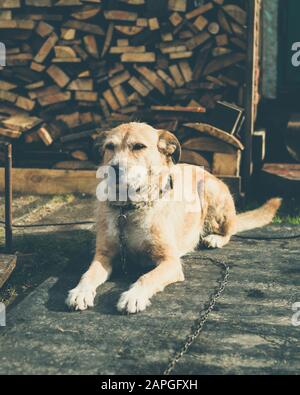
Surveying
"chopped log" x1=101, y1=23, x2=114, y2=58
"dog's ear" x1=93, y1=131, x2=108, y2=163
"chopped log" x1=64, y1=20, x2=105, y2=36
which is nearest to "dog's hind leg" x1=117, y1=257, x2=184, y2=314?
"dog's ear" x1=93, y1=131, x2=108, y2=163

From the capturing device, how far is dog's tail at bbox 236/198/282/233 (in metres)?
6.60

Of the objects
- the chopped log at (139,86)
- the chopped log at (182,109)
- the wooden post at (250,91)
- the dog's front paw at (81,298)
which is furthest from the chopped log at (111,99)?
the dog's front paw at (81,298)

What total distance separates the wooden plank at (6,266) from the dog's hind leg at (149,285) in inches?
40.7

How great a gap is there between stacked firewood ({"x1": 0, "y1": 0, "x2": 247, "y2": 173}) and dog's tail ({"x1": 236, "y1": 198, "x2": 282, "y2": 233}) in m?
1.10

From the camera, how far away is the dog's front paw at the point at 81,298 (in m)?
4.32

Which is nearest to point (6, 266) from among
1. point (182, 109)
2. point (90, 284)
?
point (90, 284)

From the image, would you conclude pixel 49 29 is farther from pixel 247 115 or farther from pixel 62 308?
pixel 62 308

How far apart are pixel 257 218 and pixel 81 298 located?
9.57 ft

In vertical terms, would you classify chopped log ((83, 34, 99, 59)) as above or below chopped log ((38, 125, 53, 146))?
above

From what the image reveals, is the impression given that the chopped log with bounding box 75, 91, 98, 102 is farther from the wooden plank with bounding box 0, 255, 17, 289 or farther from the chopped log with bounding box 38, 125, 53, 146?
the wooden plank with bounding box 0, 255, 17, 289

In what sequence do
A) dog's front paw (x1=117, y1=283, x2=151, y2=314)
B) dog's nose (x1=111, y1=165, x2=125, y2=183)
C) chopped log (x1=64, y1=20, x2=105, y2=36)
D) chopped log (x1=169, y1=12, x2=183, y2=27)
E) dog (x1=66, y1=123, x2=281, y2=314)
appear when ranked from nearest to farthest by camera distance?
1. dog's front paw (x1=117, y1=283, x2=151, y2=314)
2. dog (x1=66, y1=123, x2=281, y2=314)
3. dog's nose (x1=111, y1=165, x2=125, y2=183)
4. chopped log (x1=169, y1=12, x2=183, y2=27)
5. chopped log (x1=64, y1=20, x2=105, y2=36)

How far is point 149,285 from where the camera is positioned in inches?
179

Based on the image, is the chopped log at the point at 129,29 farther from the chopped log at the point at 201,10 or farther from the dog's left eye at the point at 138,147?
the dog's left eye at the point at 138,147

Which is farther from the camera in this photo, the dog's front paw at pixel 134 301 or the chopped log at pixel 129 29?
the chopped log at pixel 129 29
